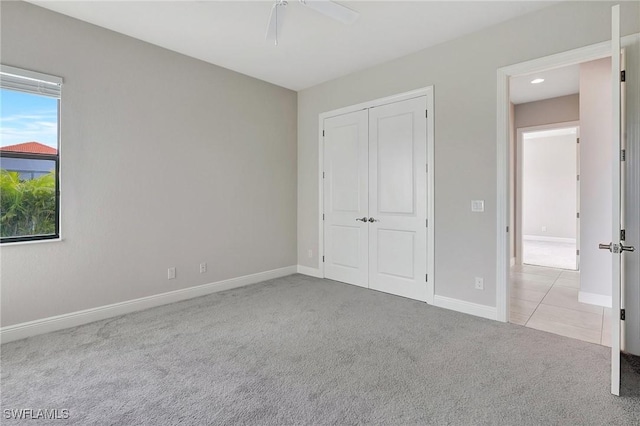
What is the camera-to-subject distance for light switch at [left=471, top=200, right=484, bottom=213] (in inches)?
126

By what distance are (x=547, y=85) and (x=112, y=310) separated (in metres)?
6.22

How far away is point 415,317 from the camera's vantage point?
3178 millimetres

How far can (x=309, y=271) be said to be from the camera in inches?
194

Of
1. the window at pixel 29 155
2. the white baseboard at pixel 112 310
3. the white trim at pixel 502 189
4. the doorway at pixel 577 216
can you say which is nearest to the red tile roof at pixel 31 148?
the window at pixel 29 155

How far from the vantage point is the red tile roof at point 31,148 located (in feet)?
8.77

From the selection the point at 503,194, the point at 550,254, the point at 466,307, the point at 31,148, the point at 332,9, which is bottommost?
the point at 466,307

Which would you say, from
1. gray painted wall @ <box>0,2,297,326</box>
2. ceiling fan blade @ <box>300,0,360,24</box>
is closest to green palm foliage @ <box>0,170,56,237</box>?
gray painted wall @ <box>0,2,297,326</box>

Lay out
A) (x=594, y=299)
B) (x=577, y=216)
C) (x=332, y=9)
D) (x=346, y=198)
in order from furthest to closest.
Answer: (x=577, y=216)
(x=346, y=198)
(x=594, y=299)
(x=332, y=9)

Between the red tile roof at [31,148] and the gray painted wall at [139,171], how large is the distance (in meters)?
0.11

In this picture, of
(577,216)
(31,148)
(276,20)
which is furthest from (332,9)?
(577,216)

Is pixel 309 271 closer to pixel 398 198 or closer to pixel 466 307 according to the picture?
pixel 398 198

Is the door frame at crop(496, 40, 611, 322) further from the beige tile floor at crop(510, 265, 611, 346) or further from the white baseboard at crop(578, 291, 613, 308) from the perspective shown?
the white baseboard at crop(578, 291, 613, 308)

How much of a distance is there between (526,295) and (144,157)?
4737 mm

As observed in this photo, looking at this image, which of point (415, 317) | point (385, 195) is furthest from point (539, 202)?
point (415, 317)
